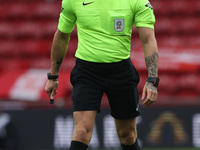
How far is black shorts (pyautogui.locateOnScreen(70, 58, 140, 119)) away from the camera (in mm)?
4598

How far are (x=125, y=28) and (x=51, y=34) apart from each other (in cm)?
729

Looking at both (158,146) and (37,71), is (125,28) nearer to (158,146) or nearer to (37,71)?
(158,146)

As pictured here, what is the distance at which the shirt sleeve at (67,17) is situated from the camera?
4.74m

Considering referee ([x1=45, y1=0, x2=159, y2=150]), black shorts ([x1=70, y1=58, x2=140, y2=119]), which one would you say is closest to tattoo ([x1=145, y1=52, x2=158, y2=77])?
referee ([x1=45, y1=0, x2=159, y2=150])

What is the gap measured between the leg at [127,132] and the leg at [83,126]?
47cm

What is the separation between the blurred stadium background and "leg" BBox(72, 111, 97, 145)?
4222 millimetres

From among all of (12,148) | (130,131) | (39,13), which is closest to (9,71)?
(39,13)

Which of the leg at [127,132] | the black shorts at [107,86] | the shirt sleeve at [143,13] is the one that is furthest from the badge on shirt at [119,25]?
the leg at [127,132]

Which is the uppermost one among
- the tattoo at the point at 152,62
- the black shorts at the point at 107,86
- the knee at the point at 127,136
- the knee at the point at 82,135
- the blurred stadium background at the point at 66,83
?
the tattoo at the point at 152,62

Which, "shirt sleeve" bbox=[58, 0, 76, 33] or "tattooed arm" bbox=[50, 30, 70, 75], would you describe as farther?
"tattooed arm" bbox=[50, 30, 70, 75]

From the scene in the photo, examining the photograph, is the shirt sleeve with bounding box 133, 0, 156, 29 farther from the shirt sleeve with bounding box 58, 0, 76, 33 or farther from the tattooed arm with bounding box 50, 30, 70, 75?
the tattooed arm with bounding box 50, 30, 70, 75

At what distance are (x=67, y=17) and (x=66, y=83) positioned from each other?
559 centimetres

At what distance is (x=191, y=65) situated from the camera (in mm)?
10664

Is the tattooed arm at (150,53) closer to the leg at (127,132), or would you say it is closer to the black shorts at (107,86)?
the black shorts at (107,86)
